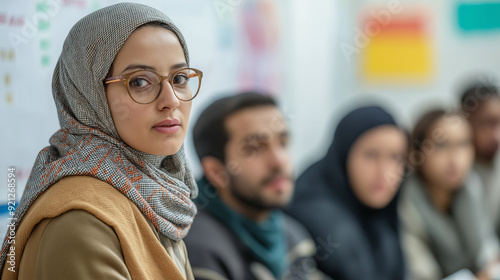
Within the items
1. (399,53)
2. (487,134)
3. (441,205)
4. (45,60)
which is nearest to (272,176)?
(45,60)

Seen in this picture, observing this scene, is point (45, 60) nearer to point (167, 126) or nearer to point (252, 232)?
point (167, 126)

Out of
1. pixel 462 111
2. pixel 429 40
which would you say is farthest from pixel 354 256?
pixel 429 40

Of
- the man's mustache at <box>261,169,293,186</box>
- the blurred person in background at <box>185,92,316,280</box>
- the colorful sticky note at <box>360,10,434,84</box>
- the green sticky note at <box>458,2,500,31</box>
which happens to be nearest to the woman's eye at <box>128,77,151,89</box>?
the blurred person in background at <box>185,92,316,280</box>

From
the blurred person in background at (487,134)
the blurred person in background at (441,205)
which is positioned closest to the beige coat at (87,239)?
the blurred person in background at (441,205)

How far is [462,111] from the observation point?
2705 millimetres

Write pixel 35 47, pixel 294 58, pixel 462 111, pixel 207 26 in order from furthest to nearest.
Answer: pixel 462 111 → pixel 294 58 → pixel 207 26 → pixel 35 47

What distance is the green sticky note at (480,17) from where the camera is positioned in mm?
3236

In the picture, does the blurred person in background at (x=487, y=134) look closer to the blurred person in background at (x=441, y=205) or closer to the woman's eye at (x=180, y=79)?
the blurred person in background at (x=441, y=205)

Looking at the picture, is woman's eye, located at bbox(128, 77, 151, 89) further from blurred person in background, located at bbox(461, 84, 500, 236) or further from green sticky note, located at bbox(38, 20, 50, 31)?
blurred person in background, located at bbox(461, 84, 500, 236)

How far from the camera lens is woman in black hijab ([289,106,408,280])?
2.00 m

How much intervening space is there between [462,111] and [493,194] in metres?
0.44

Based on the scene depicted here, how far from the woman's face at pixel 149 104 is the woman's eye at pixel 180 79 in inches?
0.6

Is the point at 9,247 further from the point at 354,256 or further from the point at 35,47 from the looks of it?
the point at 354,256

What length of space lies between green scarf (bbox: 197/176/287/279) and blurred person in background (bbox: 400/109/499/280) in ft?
2.61
